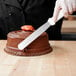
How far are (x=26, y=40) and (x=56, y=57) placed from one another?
0.48 feet

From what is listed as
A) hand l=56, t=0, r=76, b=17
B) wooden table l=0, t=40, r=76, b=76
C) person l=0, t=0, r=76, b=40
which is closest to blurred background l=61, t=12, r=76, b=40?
person l=0, t=0, r=76, b=40

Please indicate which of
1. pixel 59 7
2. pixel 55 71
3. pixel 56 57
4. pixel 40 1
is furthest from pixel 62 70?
pixel 40 1

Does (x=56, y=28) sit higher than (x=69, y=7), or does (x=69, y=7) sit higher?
(x=69, y=7)

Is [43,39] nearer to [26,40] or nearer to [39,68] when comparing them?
[26,40]

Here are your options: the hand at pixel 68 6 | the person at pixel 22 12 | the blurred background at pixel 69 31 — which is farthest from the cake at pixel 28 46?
the blurred background at pixel 69 31

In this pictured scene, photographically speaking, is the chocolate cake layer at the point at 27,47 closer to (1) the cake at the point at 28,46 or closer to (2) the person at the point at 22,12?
(1) the cake at the point at 28,46

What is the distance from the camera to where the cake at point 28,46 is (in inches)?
39.0

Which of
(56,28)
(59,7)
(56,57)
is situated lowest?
(56,28)

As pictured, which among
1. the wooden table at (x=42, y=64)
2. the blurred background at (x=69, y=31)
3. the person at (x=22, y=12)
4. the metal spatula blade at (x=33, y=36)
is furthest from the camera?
the blurred background at (x=69, y=31)

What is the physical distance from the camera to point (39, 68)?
2.79ft

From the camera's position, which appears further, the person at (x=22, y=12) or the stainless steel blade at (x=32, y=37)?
the person at (x=22, y=12)

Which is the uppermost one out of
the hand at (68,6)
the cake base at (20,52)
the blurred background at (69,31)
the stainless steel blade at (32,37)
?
the hand at (68,6)

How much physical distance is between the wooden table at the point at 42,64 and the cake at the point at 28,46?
23mm

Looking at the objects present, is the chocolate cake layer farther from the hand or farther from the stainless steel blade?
the hand
